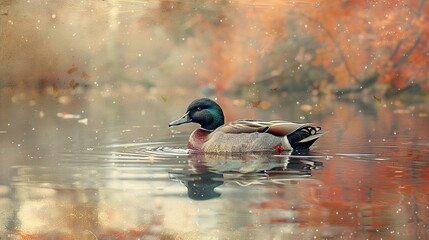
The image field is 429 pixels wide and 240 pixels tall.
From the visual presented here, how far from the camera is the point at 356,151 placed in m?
13.4

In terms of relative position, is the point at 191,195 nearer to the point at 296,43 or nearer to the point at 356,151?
the point at 356,151

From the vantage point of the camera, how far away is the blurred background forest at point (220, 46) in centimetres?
3080

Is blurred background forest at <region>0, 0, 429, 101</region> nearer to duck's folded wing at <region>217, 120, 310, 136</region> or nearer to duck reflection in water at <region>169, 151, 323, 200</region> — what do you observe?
duck's folded wing at <region>217, 120, 310, 136</region>

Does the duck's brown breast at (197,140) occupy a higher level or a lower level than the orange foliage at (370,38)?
lower

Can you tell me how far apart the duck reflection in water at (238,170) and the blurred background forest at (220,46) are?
1737 cm

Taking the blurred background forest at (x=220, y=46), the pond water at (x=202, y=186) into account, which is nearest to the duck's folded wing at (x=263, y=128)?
the pond water at (x=202, y=186)

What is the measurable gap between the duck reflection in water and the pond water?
0.01 m

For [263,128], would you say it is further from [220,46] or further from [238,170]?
[220,46]

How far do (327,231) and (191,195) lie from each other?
1.97 metres

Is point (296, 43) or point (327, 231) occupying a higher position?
point (296, 43)

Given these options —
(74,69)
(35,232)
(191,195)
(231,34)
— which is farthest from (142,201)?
(74,69)

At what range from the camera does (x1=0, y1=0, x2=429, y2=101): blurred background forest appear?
101 feet

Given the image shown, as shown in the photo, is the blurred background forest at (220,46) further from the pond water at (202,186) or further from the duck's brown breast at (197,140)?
the duck's brown breast at (197,140)

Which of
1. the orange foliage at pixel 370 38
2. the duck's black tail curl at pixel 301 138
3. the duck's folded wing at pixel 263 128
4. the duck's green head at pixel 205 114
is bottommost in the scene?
the duck's black tail curl at pixel 301 138
